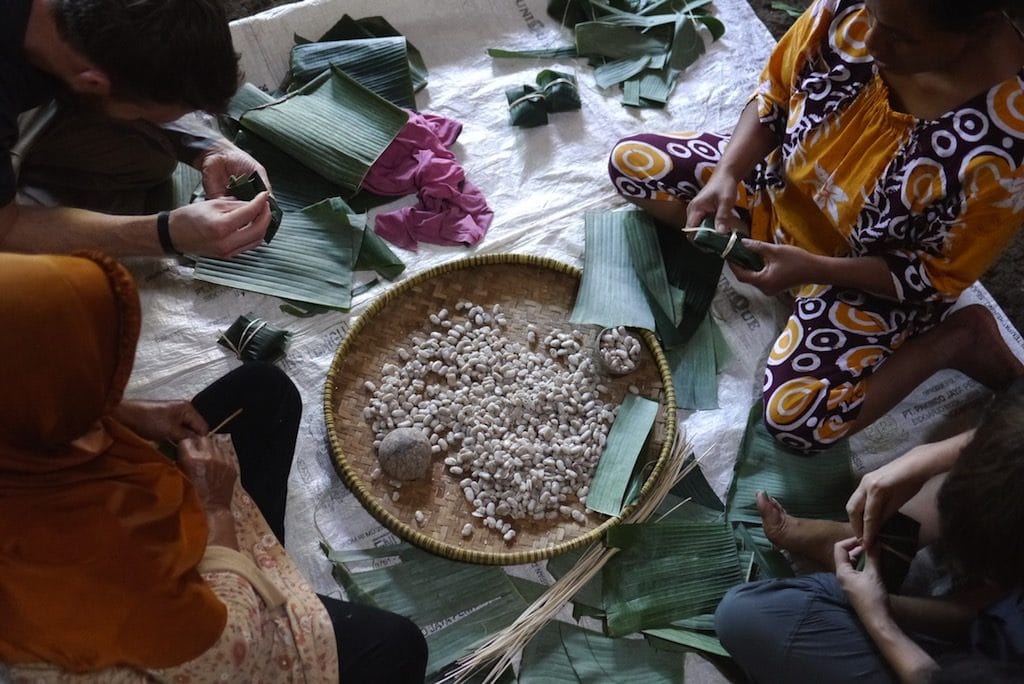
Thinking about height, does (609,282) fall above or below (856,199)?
below

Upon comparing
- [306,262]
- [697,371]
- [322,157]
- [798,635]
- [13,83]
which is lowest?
[798,635]

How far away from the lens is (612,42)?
200cm

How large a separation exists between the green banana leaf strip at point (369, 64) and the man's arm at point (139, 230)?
1.64ft

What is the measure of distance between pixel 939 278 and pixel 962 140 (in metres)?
0.22

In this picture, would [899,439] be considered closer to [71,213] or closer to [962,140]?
[962,140]

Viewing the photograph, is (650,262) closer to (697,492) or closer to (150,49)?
(697,492)

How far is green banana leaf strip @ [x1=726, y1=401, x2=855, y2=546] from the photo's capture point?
60.2 inches

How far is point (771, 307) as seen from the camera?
5.71ft

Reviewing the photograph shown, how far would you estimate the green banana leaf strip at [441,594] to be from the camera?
1.37 metres

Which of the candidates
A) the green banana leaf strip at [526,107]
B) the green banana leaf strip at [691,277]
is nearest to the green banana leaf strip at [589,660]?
the green banana leaf strip at [691,277]

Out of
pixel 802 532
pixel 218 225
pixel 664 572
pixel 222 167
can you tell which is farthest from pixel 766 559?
pixel 222 167

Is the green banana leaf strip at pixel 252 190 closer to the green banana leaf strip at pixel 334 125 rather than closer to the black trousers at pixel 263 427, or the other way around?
the green banana leaf strip at pixel 334 125

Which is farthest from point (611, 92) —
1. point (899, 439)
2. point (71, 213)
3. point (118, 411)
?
point (118, 411)

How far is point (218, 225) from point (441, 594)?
26.6 inches
